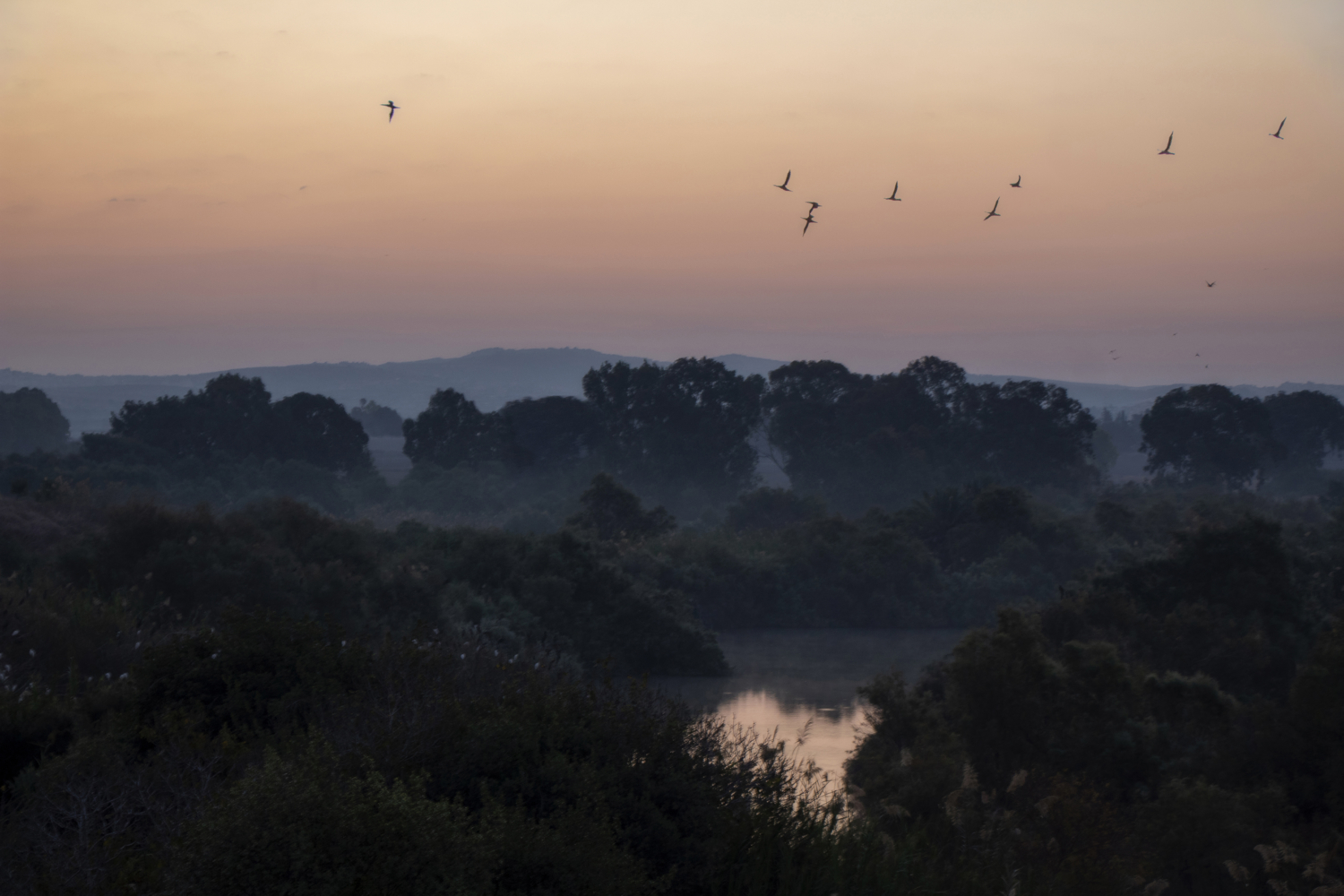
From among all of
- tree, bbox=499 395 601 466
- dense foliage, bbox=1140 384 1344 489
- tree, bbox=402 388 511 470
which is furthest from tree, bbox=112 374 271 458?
dense foliage, bbox=1140 384 1344 489

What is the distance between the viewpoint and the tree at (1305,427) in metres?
95.5

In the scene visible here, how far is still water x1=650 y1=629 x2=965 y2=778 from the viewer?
85.2 ft

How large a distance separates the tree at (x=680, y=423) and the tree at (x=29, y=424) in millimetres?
55080

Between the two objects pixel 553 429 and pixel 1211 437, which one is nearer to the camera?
pixel 553 429

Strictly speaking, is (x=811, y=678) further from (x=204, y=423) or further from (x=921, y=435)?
(x=204, y=423)

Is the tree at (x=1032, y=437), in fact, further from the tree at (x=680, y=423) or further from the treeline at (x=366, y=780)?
the treeline at (x=366, y=780)

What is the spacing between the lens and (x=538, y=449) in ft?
274

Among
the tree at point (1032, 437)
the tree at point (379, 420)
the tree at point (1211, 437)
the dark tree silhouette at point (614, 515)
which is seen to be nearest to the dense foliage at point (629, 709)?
the dark tree silhouette at point (614, 515)

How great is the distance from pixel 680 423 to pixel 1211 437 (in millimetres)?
40305

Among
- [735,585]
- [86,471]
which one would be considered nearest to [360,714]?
[735,585]

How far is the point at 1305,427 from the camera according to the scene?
95438 mm

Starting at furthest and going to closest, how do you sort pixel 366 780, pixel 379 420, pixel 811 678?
pixel 379 420 → pixel 811 678 → pixel 366 780

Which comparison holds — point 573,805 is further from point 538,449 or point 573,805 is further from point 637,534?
point 538,449

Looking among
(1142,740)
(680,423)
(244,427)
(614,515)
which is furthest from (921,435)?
(1142,740)
